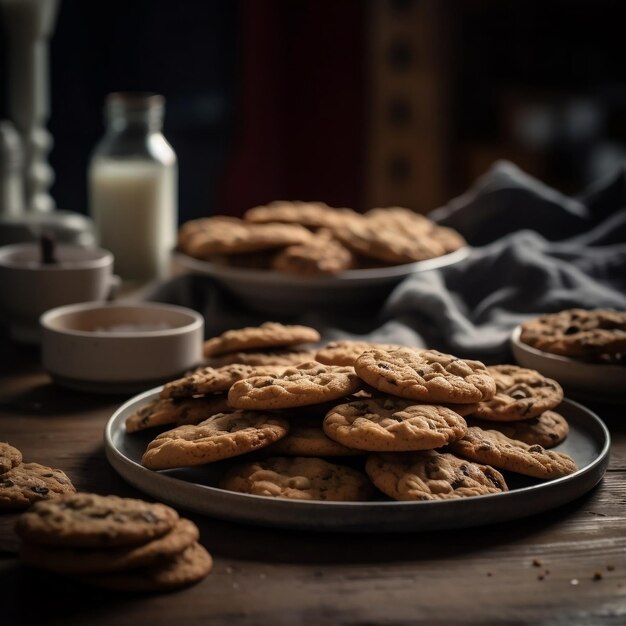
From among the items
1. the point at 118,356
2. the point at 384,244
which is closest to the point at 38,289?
the point at 118,356

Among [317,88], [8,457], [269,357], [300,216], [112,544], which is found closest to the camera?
[112,544]

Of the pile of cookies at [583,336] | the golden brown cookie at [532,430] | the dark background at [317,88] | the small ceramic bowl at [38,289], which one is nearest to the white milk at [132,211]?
the small ceramic bowl at [38,289]

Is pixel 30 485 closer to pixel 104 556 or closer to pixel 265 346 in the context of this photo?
pixel 104 556

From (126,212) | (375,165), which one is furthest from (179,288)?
(375,165)

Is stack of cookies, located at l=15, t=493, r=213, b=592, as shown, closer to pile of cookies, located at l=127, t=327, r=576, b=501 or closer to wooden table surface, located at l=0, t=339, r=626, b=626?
wooden table surface, located at l=0, t=339, r=626, b=626

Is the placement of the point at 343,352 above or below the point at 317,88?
below

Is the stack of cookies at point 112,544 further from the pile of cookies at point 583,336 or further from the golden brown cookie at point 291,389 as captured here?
the pile of cookies at point 583,336
